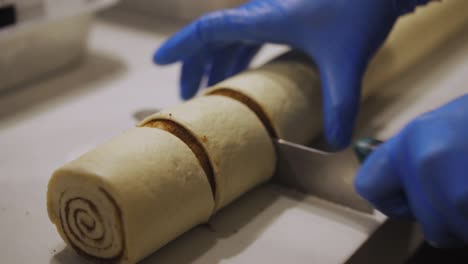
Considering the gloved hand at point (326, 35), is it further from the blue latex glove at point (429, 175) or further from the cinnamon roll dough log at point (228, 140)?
the blue latex glove at point (429, 175)

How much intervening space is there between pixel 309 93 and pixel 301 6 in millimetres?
192

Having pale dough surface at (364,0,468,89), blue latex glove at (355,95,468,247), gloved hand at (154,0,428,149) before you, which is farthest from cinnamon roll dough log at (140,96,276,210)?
pale dough surface at (364,0,468,89)

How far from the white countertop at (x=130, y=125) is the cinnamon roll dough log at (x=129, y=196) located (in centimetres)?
6

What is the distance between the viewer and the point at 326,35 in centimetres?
128

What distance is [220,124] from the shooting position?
45.1 inches

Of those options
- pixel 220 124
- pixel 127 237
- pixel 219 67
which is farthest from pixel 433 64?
pixel 127 237

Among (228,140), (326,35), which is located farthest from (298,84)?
(228,140)

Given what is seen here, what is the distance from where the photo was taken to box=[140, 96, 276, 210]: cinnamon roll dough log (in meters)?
1.11

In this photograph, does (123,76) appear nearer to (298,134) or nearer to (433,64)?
(298,134)

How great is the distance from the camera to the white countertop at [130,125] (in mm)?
1077

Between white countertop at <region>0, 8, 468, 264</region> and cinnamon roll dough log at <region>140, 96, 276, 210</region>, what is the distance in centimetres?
6

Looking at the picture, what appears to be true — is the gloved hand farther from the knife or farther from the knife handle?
the knife handle

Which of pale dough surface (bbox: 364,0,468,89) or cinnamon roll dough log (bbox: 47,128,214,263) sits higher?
cinnamon roll dough log (bbox: 47,128,214,263)

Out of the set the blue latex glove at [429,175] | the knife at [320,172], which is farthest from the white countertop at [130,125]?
the blue latex glove at [429,175]
